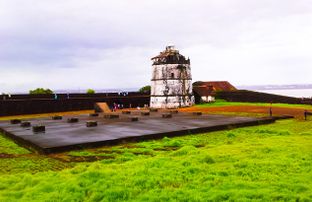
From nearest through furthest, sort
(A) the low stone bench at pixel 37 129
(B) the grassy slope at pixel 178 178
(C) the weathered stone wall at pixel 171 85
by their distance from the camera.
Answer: (B) the grassy slope at pixel 178 178, (A) the low stone bench at pixel 37 129, (C) the weathered stone wall at pixel 171 85

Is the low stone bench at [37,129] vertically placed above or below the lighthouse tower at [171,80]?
below

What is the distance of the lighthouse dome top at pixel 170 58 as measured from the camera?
3438 centimetres

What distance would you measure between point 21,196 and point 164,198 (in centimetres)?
274

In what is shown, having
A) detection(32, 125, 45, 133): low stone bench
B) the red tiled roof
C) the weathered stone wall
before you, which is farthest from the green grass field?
the red tiled roof

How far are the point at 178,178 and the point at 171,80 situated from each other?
28.2 metres

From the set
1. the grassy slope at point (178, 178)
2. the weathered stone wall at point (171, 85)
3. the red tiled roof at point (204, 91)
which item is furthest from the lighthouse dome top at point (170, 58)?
the grassy slope at point (178, 178)

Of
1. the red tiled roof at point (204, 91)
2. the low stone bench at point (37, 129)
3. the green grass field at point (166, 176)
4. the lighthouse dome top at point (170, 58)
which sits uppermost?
the lighthouse dome top at point (170, 58)

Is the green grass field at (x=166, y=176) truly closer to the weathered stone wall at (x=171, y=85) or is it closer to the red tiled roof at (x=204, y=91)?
the weathered stone wall at (x=171, y=85)

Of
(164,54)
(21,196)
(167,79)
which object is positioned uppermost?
(164,54)

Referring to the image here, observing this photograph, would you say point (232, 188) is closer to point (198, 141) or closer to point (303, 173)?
point (303, 173)

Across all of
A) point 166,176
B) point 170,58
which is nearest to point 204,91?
point 170,58

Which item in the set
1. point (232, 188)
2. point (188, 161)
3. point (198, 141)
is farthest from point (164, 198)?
point (198, 141)

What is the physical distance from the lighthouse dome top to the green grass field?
2473 cm

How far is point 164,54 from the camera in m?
35.3
